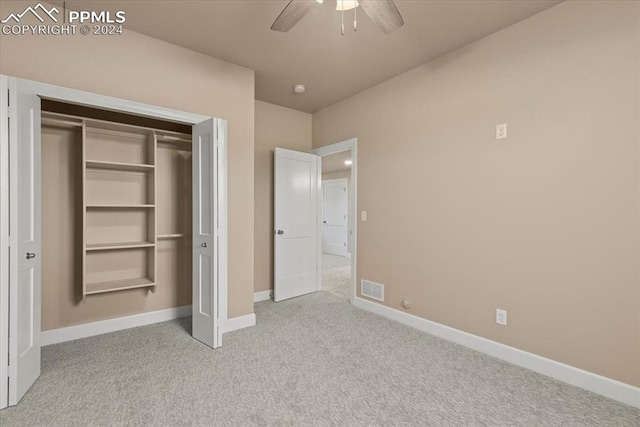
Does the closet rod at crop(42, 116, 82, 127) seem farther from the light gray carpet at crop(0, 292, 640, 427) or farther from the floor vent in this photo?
the floor vent

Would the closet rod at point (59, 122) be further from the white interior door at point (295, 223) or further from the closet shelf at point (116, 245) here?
the white interior door at point (295, 223)

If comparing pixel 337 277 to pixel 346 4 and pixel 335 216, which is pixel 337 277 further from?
pixel 346 4

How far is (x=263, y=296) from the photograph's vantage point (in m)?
4.05

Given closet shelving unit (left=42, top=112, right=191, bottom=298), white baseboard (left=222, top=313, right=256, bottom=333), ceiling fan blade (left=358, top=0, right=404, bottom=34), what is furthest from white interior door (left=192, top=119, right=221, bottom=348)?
ceiling fan blade (left=358, top=0, right=404, bottom=34)

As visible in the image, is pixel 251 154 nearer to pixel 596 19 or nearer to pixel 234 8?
pixel 234 8

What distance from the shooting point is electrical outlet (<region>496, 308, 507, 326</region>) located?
2459mm

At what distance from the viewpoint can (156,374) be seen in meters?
2.14

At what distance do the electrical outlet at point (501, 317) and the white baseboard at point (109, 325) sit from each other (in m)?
3.23

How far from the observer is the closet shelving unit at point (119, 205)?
110 inches

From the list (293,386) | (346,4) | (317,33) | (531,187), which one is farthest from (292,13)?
(293,386)


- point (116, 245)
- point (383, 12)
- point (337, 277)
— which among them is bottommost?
point (337, 277)

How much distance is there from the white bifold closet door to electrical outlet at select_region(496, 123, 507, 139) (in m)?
3.56

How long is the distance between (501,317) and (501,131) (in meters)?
1.62

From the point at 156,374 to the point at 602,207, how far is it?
3.43 meters
